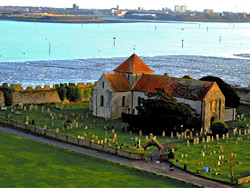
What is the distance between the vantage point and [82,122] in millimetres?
64125

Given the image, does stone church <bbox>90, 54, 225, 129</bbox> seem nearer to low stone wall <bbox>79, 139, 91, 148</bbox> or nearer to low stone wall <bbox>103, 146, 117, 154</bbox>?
low stone wall <bbox>79, 139, 91, 148</bbox>

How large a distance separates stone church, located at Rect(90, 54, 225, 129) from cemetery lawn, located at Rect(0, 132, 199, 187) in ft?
64.8

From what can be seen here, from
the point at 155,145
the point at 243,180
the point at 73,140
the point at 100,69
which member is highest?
the point at 100,69

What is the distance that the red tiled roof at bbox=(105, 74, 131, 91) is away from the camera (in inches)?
2710

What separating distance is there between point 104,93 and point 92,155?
876 inches

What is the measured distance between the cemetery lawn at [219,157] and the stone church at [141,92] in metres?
7.71

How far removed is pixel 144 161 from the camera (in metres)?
46.9

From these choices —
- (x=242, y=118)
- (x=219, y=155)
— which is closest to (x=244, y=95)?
(x=242, y=118)

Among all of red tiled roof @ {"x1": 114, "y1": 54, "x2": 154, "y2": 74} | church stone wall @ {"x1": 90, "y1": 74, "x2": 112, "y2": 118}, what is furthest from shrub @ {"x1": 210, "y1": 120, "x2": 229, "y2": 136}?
red tiled roof @ {"x1": 114, "y1": 54, "x2": 154, "y2": 74}

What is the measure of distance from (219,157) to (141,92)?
77.8 ft

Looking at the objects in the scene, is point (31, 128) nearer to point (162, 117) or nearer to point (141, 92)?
point (162, 117)

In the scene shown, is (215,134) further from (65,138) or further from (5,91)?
(5,91)

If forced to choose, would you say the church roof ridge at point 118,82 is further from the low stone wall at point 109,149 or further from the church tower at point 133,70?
the low stone wall at point 109,149

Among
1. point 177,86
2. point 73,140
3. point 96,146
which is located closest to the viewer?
point 96,146
